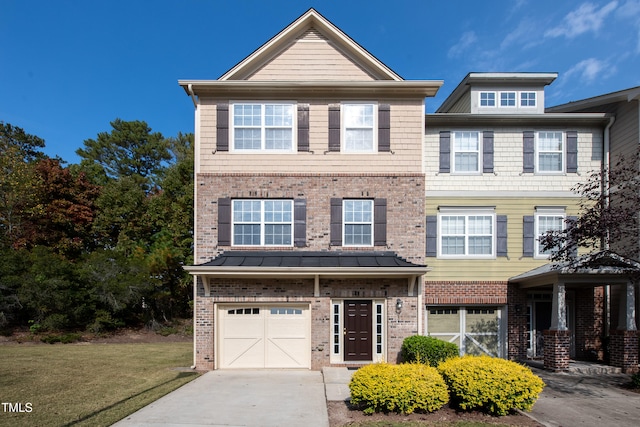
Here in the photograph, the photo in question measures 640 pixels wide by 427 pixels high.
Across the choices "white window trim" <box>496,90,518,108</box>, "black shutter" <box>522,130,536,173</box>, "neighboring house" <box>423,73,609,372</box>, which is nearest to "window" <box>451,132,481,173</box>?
"neighboring house" <box>423,73,609,372</box>

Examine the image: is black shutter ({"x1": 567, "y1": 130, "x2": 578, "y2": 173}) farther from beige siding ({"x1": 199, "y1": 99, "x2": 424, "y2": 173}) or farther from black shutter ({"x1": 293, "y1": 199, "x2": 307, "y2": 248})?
black shutter ({"x1": 293, "y1": 199, "x2": 307, "y2": 248})

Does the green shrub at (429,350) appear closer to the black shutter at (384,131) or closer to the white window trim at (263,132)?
the black shutter at (384,131)

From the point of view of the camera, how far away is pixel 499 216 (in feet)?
44.9

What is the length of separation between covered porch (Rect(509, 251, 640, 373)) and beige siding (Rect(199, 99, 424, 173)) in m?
5.22

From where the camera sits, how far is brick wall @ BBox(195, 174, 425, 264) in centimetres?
1240

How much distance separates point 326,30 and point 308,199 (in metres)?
5.47

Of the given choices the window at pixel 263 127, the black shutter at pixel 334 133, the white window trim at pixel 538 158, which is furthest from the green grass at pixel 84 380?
the white window trim at pixel 538 158

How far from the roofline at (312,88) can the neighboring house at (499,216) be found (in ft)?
5.05

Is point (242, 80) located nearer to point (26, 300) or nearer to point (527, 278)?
point (527, 278)

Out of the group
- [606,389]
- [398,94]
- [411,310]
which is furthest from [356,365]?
[398,94]

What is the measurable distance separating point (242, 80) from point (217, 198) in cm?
375

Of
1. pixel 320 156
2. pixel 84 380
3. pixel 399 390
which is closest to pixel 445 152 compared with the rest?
pixel 320 156

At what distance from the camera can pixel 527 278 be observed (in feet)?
41.8

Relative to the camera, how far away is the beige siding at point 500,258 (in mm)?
13492
